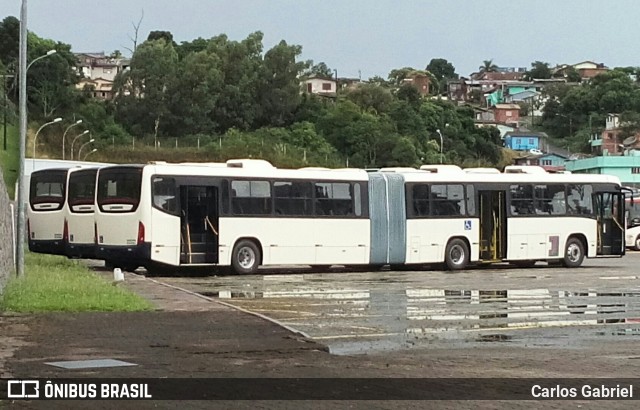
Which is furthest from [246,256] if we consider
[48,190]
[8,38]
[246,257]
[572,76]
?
[572,76]

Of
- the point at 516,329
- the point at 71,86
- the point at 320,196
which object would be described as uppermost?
the point at 71,86

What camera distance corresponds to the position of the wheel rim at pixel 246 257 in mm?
29953

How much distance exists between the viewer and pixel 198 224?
29.3 metres

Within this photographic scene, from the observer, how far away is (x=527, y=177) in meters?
35.6

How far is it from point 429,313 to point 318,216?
43.4 feet

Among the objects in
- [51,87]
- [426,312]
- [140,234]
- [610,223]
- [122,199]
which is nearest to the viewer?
[426,312]

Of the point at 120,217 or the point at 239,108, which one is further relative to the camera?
the point at 239,108

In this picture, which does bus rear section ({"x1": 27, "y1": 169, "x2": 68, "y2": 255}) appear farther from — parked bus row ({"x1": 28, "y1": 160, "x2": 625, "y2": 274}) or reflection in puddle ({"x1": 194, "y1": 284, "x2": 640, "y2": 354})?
reflection in puddle ({"x1": 194, "y1": 284, "x2": 640, "y2": 354})

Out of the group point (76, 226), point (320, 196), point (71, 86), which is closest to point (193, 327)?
point (76, 226)

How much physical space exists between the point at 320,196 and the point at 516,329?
1619 cm

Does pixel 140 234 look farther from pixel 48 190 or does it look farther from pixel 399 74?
pixel 399 74

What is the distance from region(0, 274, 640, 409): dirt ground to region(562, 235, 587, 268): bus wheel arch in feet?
70.4

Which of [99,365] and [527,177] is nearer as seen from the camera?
[99,365]

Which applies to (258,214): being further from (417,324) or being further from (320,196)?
(417,324)
